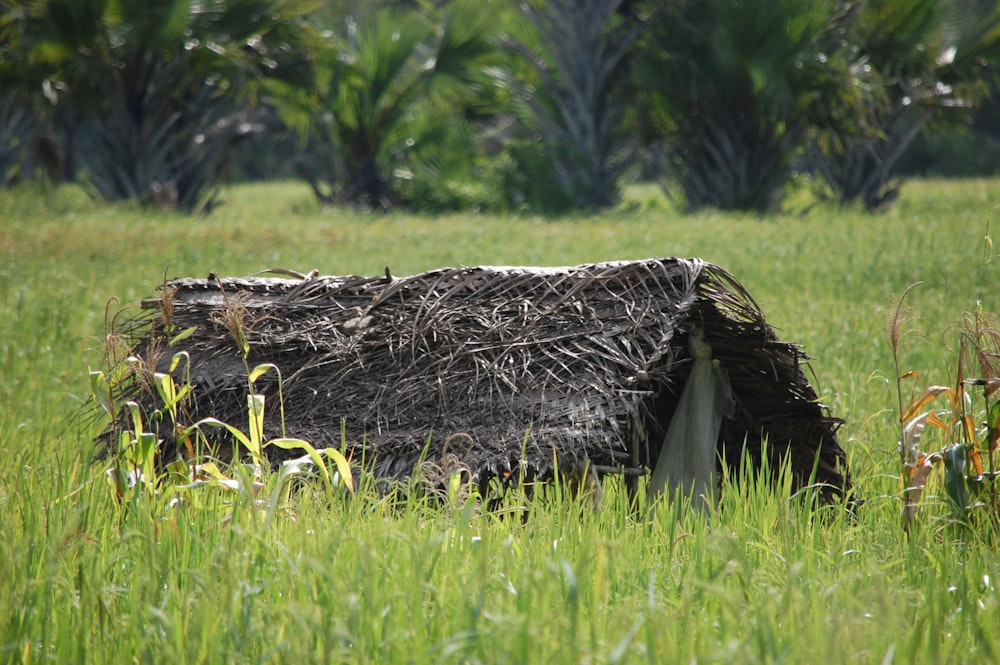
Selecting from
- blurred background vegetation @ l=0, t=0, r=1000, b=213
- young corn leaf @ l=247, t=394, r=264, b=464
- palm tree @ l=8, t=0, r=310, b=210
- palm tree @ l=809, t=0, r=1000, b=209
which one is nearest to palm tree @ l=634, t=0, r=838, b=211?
blurred background vegetation @ l=0, t=0, r=1000, b=213

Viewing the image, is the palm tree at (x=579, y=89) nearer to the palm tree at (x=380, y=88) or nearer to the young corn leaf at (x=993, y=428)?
the palm tree at (x=380, y=88)

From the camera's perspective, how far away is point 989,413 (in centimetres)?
277

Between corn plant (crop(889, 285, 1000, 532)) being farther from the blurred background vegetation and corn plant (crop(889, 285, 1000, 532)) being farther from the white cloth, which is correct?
the blurred background vegetation

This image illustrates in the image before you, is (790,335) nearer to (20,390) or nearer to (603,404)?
(603,404)

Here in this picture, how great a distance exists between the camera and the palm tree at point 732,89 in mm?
13508

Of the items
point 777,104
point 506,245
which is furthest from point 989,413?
point 777,104

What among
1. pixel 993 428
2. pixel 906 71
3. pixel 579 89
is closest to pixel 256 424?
pixel 993 428

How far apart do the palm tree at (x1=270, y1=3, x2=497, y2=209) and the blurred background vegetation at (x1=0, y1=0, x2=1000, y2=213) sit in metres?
0.04

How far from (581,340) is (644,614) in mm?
1244

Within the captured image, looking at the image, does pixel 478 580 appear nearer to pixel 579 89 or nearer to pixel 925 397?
pixel 925 397

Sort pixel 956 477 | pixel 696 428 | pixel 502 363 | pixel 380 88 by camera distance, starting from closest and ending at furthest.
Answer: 1. pixel 956 477
2. pixel 502 363
3. pixel 696 428
4. pixel 380 88

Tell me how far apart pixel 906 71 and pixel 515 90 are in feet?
21.0

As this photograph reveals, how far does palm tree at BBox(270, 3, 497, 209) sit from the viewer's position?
1570 centimetres

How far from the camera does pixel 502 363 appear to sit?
298 centimetres
